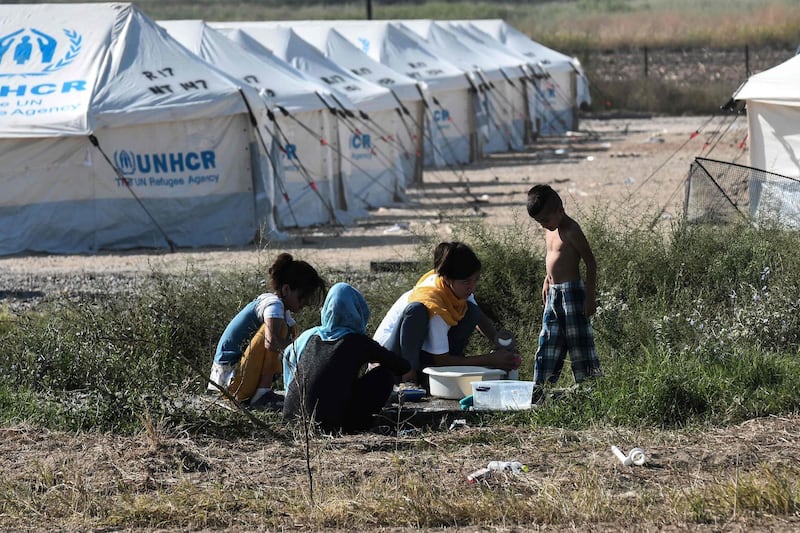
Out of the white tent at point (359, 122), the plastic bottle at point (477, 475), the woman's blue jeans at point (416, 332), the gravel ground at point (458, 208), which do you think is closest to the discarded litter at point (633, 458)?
the plastic bottle at point (477, 475)

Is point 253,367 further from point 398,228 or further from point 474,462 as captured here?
point 398,228

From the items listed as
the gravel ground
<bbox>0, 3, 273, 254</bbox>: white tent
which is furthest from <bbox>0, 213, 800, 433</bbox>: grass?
<bbox>0, 3, 273, 254</bbox>: white tent

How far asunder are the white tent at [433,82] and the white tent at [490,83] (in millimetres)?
666

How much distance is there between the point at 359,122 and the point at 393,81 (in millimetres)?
2993

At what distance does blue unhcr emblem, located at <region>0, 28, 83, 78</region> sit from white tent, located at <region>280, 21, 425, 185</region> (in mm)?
6984

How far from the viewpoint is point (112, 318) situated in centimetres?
875

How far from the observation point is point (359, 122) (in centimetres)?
2133

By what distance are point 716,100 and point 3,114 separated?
30.5 meters

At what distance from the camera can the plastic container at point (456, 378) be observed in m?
7.91

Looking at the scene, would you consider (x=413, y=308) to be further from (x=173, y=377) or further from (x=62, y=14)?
(x=62, y=14)

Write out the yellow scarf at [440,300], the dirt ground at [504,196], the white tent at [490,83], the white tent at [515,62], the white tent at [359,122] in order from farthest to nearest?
the white tent at [515,62]
the white tent at [490,83]
the white tent at [359,122]
the dirt ground at [504,196]
the yellow scarf at [440,300]

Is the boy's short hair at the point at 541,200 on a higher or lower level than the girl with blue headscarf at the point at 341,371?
higher

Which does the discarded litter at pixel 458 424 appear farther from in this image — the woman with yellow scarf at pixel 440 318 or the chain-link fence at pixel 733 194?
the chain-link fence at pixel 733 194

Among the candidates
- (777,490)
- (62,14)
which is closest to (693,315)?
(777,490)
